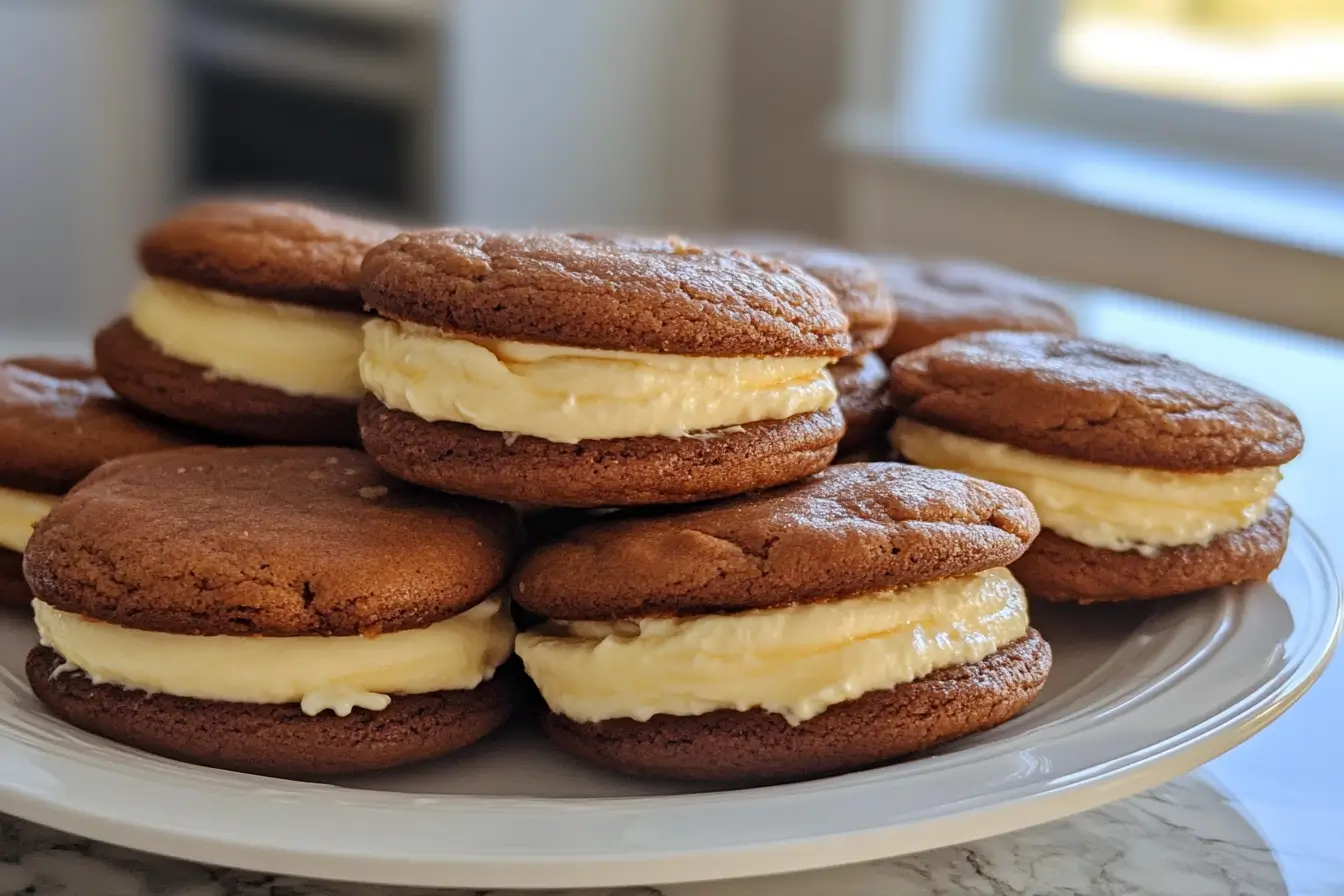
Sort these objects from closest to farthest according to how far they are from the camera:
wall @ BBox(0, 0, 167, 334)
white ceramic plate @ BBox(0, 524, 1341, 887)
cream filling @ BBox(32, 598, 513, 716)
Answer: white ceramic plate @ BBox(0, 524, 1341, 887)
cream filling @ BBox(32, 598, 513, 716)
wall @ BBox(0, 0, 167, 334)

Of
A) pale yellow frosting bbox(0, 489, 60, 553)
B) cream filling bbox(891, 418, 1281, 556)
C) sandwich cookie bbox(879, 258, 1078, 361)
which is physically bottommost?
pale yellow frosting bbox(0, 489, 60, 553)

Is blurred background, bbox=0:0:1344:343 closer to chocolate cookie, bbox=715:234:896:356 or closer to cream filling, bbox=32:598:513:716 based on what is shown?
chocolate cookie, bbox=715:234:896:356

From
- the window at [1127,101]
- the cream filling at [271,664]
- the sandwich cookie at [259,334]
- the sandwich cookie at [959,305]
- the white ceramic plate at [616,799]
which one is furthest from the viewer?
the window at [1127,101]

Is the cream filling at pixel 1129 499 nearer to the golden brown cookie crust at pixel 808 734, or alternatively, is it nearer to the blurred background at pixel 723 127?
the golden brown cookie crust at pixel 808 734

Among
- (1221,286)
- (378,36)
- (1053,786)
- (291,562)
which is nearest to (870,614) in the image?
(1053,786)

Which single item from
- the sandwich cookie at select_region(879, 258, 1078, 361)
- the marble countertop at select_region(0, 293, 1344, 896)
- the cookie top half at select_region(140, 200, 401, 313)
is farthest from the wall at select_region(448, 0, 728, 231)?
the marble countertop at select_region(0, 293, 1344, 896)

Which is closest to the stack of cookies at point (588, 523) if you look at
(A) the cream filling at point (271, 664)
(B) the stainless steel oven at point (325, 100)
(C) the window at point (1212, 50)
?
(A) the cream filling at point (271, 664)

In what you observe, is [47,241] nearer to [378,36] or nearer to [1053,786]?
[378,36]
